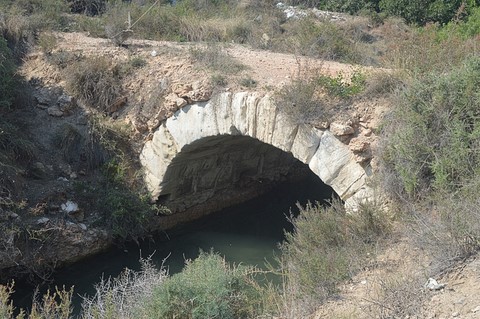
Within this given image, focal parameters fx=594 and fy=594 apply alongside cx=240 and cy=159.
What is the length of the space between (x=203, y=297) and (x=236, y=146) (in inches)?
240

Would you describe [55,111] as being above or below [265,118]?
below

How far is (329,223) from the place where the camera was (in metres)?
Answer: 7.38

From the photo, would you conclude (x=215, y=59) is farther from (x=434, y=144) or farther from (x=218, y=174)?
(x=434, y=144)

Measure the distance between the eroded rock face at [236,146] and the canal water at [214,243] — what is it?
30.6 inches

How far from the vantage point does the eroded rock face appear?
813 cm

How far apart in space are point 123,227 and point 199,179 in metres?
2.01

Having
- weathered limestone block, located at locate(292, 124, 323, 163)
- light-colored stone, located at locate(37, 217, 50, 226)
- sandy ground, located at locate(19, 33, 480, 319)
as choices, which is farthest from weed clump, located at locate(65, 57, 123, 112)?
weathered limestone block, located at locate(292, 124, 323, 163)

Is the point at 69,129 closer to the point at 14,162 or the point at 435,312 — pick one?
the point at 14,162

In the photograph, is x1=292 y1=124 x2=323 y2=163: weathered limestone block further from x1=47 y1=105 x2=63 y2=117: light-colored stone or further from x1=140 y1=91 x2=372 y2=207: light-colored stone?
x1=47 y1=105 x2=63 y2=117: light-colored stone

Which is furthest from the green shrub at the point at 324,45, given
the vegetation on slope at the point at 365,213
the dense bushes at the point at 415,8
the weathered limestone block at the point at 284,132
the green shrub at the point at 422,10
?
the green shrub at the point at 422,10

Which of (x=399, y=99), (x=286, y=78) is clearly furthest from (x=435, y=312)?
(x=286, y=78)

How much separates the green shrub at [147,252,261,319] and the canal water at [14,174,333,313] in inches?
105

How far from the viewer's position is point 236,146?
11633 millimetres

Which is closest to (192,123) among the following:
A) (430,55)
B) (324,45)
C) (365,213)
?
(324,45)
